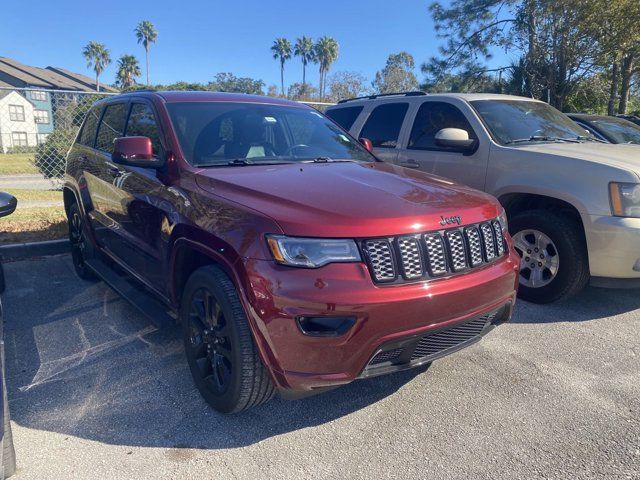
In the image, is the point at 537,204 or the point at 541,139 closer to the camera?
the point at 537,204

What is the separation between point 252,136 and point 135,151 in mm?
846

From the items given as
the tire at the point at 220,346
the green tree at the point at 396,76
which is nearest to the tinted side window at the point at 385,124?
the tire at the point at 220,346

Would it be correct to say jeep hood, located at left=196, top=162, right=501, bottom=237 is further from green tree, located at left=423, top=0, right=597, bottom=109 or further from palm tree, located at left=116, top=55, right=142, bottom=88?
palm tree, located at left=116, top=55, right=142, bottom=88

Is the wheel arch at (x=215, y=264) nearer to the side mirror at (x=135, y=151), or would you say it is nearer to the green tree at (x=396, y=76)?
the side mirror at (x=135, y=151)

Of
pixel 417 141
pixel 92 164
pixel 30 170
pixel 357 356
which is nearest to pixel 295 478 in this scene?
pixel 357 356

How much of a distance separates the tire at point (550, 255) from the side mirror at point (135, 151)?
3.27 metres

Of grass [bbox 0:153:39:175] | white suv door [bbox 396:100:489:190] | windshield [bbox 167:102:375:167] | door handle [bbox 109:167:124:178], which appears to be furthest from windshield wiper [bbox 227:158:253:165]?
grass [bbox 0:153:39:175]

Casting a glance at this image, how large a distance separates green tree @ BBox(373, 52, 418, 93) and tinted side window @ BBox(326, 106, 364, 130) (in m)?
36.4

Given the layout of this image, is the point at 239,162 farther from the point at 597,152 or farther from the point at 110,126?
the point at 597,152

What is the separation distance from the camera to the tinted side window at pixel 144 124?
136 inches

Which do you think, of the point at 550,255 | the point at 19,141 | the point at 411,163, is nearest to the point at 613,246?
the point at 550,255

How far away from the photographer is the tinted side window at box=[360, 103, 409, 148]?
593 cm

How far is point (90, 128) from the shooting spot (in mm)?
4914

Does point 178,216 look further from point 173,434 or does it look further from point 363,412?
point 363,412
